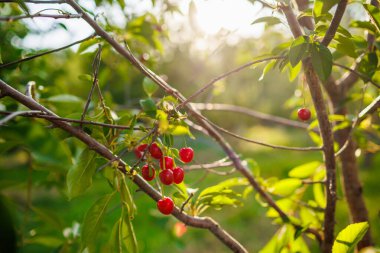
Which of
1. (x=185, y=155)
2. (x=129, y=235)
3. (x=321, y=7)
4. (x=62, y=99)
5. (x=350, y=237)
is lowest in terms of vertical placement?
(x=350, y=237)

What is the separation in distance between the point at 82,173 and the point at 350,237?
558 mm

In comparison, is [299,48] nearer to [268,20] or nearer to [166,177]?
[268,20]

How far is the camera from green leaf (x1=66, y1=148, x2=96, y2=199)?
81cm

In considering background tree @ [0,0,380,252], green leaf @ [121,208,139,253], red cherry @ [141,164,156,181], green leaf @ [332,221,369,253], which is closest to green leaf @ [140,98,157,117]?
background tree @ [0,0,380,252]

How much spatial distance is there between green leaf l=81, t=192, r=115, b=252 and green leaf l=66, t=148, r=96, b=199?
52 millimetres

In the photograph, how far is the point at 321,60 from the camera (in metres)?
0.69

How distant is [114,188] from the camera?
0.80 m

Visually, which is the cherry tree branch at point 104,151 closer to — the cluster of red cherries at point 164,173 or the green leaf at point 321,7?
the cluster of red cherries at point 164,173

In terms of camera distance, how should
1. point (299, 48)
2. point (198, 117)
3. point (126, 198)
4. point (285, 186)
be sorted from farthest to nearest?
point (285, 186), point (198, 117), point (126, 198), point (299, 48)

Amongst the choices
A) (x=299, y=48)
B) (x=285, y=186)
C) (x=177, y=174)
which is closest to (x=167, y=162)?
(x=177, y=174)

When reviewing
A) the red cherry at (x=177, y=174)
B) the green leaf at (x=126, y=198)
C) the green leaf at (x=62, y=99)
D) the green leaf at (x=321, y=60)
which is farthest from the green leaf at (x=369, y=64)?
the green leaf at (x=62, y=99)

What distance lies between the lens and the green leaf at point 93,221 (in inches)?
30.5

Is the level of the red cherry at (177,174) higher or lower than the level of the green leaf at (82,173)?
lower

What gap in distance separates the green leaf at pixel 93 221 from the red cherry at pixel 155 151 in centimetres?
12
